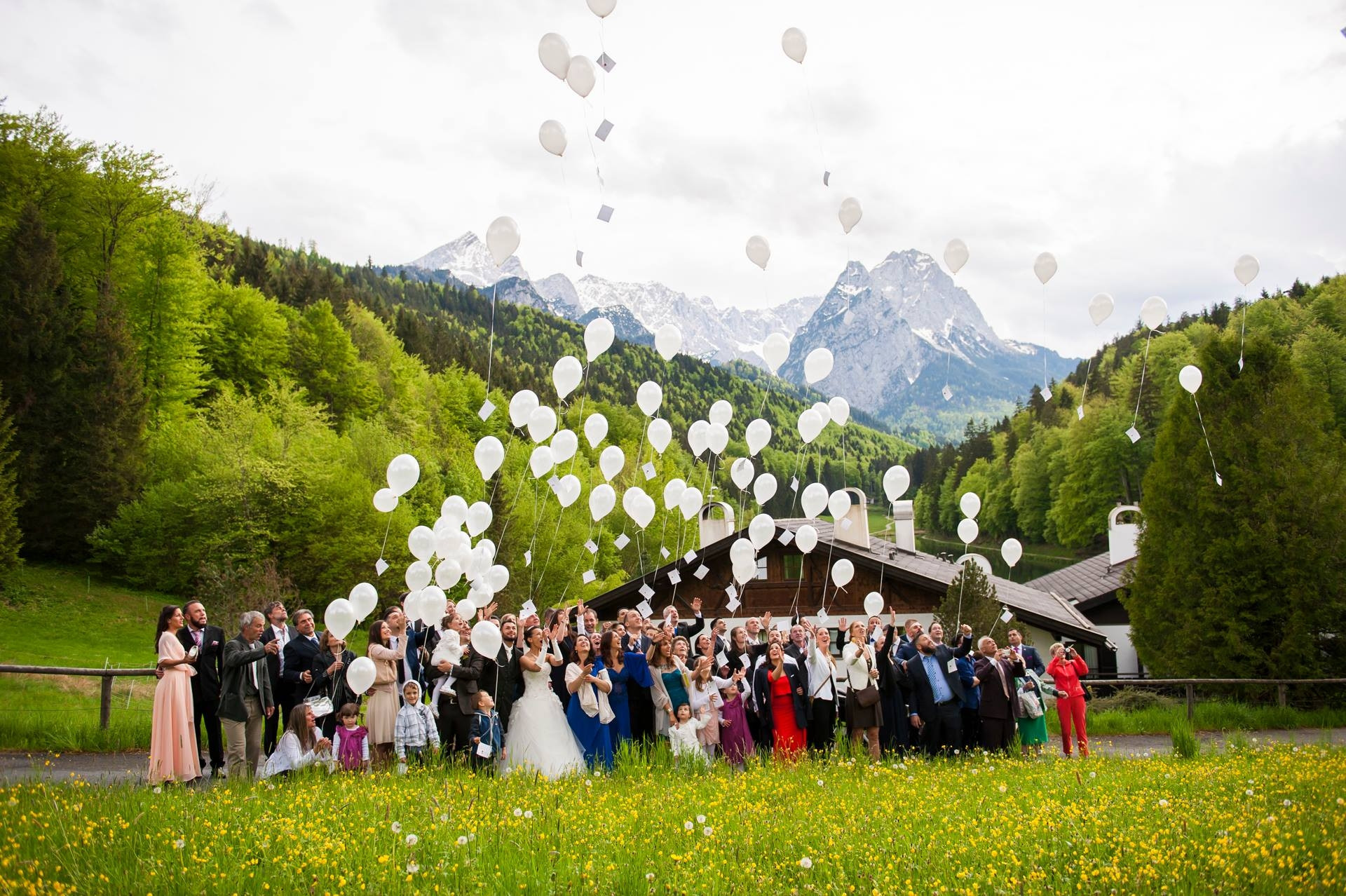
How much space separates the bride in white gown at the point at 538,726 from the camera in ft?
31.1

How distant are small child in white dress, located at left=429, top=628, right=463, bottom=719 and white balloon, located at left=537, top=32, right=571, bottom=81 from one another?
21.2 feet

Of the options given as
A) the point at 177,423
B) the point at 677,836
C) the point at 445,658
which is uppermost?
the point at 177,423

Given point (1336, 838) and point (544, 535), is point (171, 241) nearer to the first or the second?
point (544, 535)

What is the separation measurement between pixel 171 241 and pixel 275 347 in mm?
10149

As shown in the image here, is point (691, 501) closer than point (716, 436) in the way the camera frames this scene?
Yes

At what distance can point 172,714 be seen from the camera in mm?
8820

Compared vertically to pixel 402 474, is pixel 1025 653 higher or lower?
lower

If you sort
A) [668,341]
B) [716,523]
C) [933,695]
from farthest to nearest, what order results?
[716,523], [668,341], [933,695]

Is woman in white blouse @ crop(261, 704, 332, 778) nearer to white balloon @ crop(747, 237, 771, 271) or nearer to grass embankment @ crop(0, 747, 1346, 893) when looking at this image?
grass embankment @ crop(0, 747, 1346, 893)

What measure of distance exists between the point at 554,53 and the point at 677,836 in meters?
8.56

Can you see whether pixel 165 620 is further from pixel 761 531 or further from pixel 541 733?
pixel 761 531

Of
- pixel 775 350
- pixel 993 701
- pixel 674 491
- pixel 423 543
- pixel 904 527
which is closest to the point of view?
pixel 993 701

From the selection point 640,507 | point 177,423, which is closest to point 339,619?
point 640,507

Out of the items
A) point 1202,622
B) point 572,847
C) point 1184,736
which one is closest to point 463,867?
point 572,847
